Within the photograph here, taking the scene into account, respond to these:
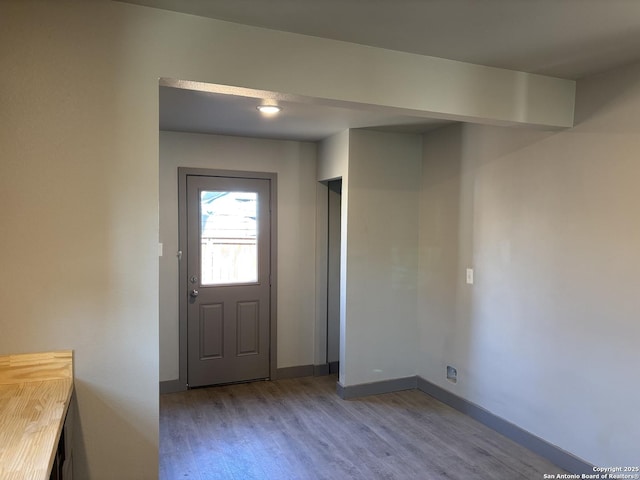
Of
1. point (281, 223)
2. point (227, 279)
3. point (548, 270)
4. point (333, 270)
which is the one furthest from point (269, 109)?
point (548, 270)

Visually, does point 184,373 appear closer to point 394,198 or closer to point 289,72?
point 394,198

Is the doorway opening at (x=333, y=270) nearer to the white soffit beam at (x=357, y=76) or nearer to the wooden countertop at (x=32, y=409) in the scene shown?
the white soffit beam at (x=357, y=76)

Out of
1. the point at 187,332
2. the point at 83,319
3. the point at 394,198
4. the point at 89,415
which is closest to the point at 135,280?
the point at 83,319

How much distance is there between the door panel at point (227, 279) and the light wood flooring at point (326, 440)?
32 centimetres

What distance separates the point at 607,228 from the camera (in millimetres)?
2617

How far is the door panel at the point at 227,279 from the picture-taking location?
429 centimetres

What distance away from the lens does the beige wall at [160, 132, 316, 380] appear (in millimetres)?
4180

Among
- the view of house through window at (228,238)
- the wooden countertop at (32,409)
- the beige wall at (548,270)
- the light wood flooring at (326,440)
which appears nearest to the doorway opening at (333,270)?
the light wood flooring at (326,440)

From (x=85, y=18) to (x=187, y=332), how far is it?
308 cm

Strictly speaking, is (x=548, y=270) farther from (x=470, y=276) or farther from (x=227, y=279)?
(x=227, y=279)

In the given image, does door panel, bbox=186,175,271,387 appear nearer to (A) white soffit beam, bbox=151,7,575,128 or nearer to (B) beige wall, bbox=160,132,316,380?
(B) beige wall, bbox=160,132,316,380

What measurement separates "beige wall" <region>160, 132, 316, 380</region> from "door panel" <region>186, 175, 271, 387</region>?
0.14 meters

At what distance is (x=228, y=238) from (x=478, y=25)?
10.0ft

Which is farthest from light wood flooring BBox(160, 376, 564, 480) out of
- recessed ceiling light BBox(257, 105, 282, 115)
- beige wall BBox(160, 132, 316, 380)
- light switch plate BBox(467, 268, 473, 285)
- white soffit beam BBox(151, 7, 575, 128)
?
recessed ceiling light BBox(257, 105, 282, 115)
